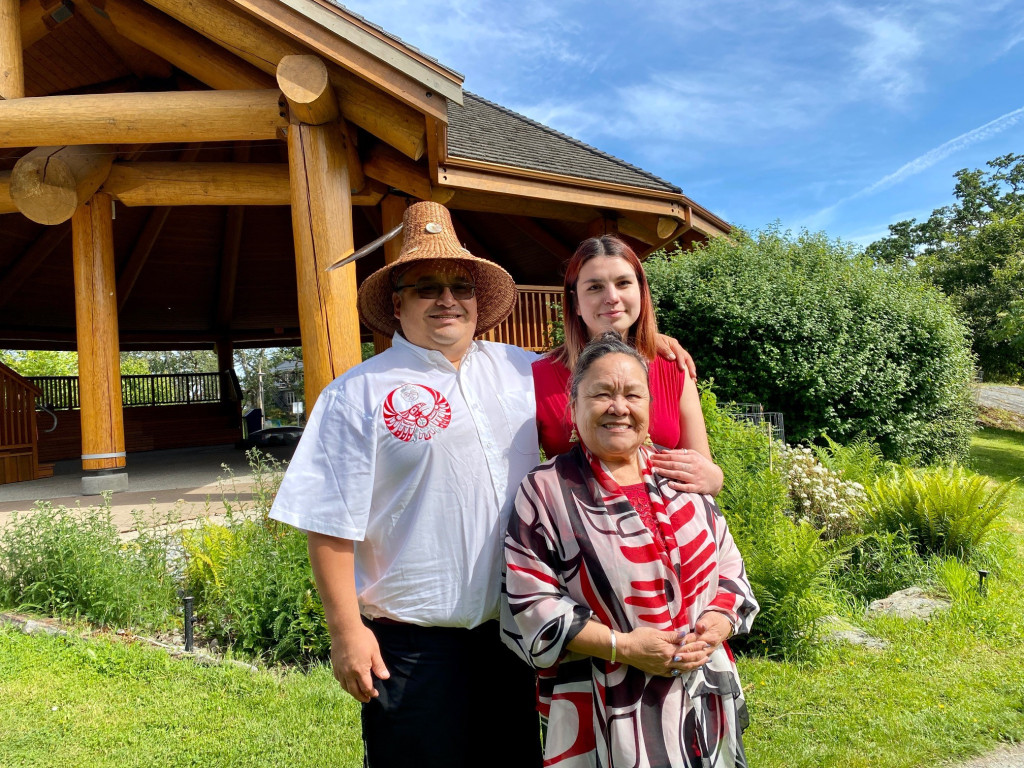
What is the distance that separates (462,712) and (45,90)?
11.1 meters

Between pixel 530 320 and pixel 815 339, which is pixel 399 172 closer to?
pixel 530 320

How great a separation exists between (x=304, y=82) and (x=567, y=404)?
4788 mm

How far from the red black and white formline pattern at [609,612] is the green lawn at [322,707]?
1.37m

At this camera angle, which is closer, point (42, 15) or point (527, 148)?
point (42, 15)

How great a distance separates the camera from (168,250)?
13820mm

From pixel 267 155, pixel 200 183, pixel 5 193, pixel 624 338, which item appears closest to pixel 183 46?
pixel 200 183

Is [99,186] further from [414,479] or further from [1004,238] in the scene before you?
[1004,238]

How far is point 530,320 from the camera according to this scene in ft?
29.9

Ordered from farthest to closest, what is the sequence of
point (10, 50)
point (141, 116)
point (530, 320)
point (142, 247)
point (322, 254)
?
point (142, 247)
point (530, 320)
point (10, 50)
point (141, 116)
point (322, 254)

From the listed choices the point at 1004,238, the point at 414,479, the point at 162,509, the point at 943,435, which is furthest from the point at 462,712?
the point at 1004,238

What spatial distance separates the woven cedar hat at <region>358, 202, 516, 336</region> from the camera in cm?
191

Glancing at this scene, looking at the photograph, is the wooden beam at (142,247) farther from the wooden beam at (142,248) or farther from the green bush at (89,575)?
the green bush at (89,575)

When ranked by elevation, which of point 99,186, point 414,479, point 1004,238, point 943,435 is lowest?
point 943,435

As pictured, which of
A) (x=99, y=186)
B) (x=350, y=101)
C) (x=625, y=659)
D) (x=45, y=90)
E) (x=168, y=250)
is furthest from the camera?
(x=168, y=250)
